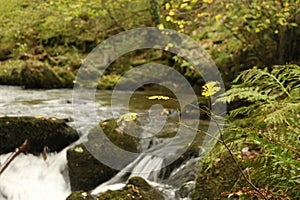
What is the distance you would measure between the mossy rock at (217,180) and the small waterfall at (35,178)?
1893 mm

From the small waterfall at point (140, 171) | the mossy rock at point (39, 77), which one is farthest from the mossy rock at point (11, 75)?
the small waterfall at point (140, 171)

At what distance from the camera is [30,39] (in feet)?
46.7

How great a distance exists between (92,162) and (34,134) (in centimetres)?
102

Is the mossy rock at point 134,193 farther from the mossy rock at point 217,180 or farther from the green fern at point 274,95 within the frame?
the green fern at point 274,95

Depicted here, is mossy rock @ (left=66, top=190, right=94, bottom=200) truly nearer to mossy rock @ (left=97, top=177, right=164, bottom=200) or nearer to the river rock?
mossy rock @ (left=97, top=177, right=164, bottom=200)

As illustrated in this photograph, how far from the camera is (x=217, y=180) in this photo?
3826mm

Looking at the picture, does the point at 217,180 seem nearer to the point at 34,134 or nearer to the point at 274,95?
the point at 274,95

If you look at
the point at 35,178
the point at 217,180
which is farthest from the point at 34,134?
the point at 217,180

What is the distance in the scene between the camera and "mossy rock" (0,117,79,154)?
17.4ft

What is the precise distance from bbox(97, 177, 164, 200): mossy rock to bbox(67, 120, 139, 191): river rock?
1025mm

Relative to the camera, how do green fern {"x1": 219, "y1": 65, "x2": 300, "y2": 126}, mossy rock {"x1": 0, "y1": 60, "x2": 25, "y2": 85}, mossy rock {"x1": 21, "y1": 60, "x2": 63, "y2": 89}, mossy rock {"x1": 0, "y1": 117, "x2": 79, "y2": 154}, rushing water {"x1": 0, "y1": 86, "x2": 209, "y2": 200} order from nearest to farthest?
green fern {"x1": 219, "y1": 65, "x2": 300, "y2": 126} → rushing water {"x1": 0, "y1": 86, "x2": 209, "y2": 200} → mossy rock {"x1": 0, "y1": 117, "x2": 79, "y2": 154} → mossy rock {"x1": 21, "y1": 60, "x2": 63, "y2": 89} → mossy rock {"x1": 0, "y1": 60, "x2": 25, "y2": 85}

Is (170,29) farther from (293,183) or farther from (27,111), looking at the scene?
(293,183)

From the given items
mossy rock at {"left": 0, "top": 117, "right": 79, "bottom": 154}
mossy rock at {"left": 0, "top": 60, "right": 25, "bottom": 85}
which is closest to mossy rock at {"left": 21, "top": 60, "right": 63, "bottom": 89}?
mossy rock at {"left": 0, "top": 60, "right": 25, "bottom": 85}

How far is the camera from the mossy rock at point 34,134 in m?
5.31
